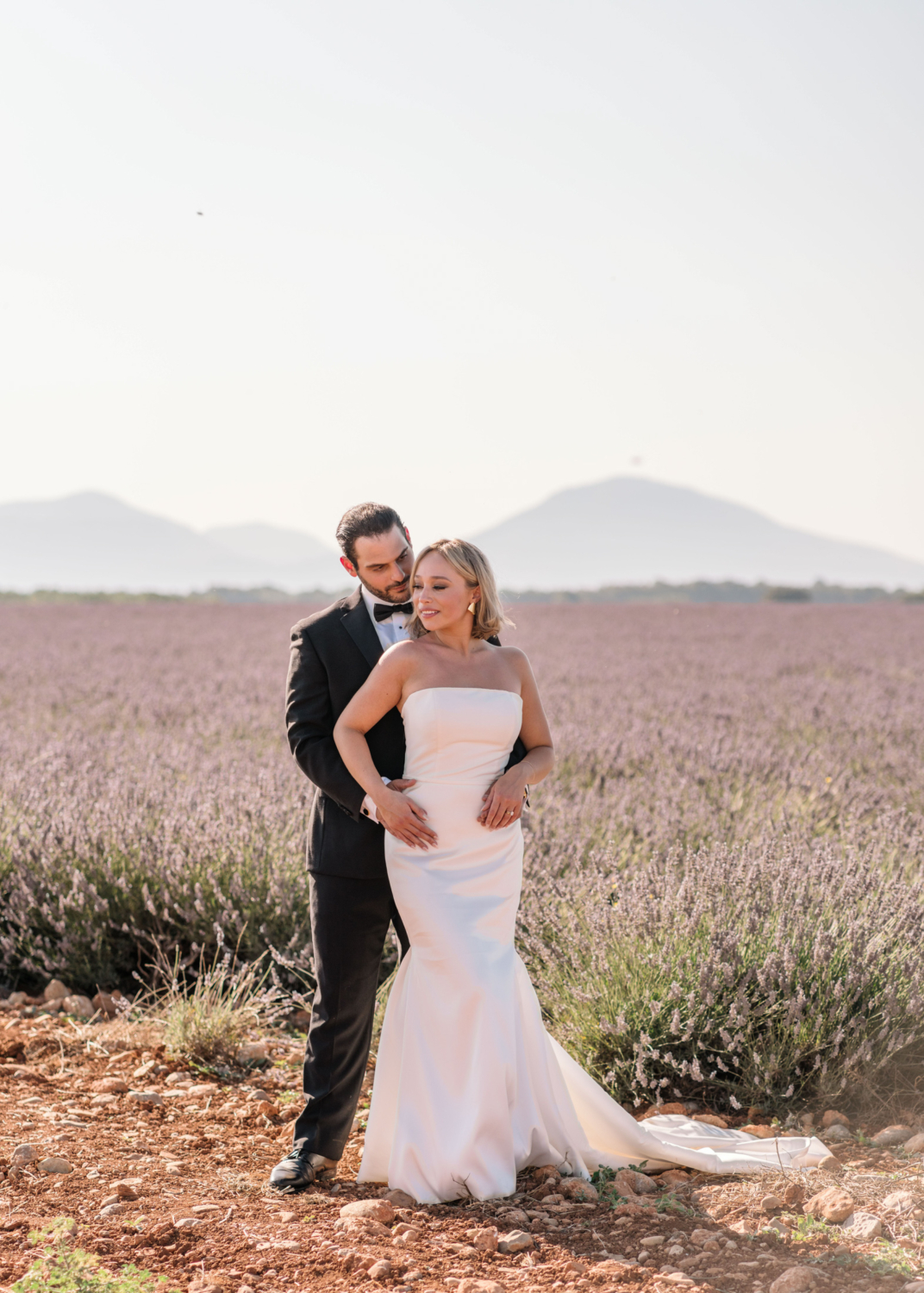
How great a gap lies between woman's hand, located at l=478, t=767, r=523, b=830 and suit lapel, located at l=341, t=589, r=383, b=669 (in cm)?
44

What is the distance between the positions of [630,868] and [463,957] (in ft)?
5.67

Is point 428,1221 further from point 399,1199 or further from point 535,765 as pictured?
point 535,765

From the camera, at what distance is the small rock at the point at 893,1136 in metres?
2.76

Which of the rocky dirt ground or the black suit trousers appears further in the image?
the black suit trousers

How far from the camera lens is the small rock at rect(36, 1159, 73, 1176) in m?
2.56

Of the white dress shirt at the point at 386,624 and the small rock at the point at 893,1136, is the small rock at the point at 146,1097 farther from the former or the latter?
the small rock at the point at 893,1136

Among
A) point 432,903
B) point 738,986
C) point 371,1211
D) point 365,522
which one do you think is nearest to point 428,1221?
point 371,1211

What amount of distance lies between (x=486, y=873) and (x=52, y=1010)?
2.27 metres

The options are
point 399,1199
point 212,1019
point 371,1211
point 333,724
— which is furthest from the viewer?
point 212,1019

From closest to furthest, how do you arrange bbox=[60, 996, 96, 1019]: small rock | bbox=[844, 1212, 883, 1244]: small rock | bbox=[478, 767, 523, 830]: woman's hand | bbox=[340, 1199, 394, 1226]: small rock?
bbox=[844, 1212, 883, 1244]: small rock < bbox=[340, 1199, 394, 1226]: small rock < bbox=[478, 767, 523, 830]: woman's hand < bbox=[60, 996, 96, 1019]: small rock

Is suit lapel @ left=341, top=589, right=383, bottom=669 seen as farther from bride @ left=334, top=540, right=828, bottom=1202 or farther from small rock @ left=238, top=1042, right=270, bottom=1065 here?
small rock @ left=238, top=1042, right=270, bottom=1065

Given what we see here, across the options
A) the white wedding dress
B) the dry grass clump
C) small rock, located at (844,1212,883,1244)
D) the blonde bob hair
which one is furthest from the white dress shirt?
small rock, located at (844,1212,883,1244)

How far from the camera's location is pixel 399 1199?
2.49 meters

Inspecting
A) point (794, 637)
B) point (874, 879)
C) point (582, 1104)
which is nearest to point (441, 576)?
point (582, 1104)
